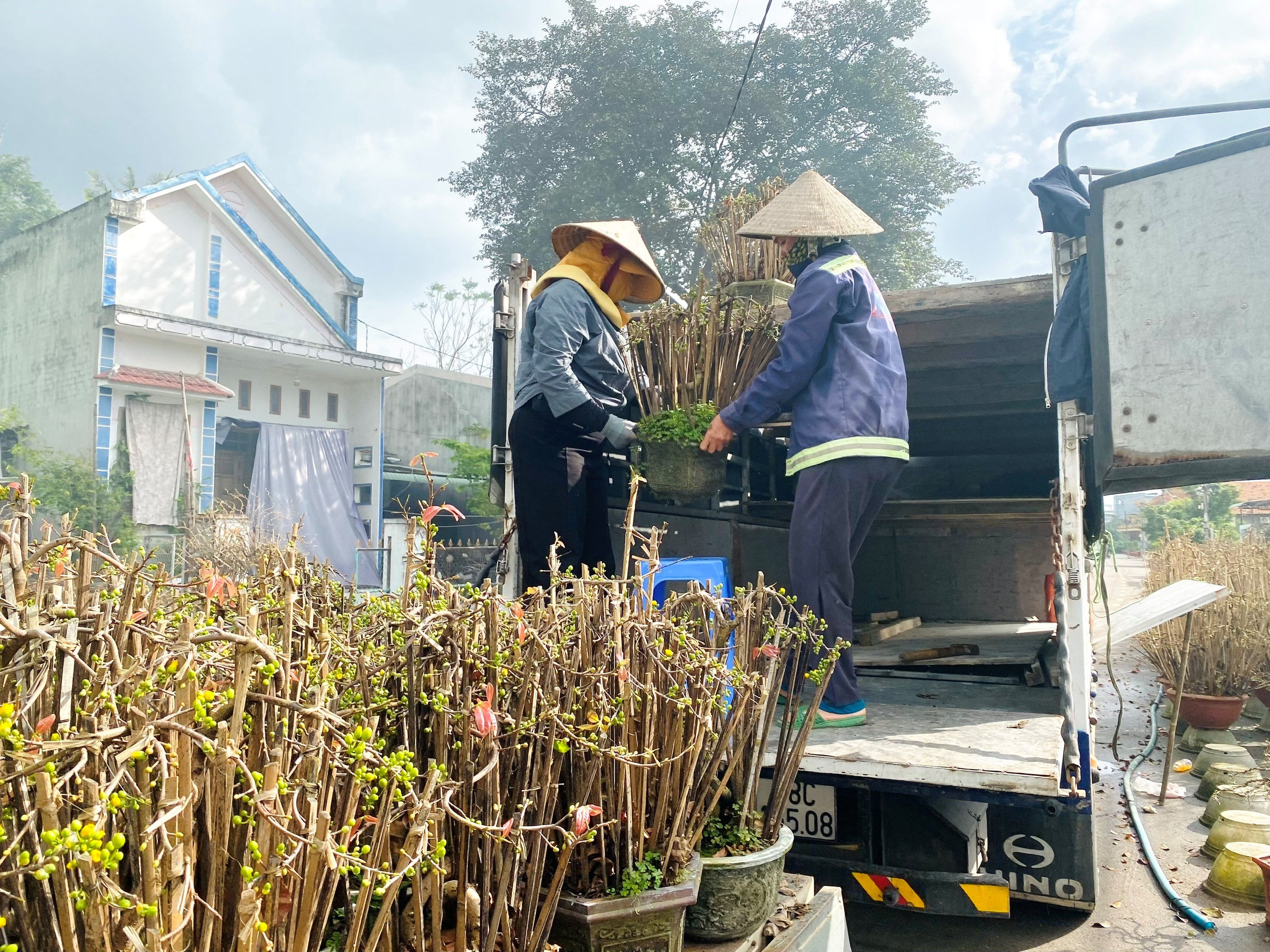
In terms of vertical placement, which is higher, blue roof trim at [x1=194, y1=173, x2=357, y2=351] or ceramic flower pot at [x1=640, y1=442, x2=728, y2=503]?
blue roof trim at [x1=194, y1=173, x2=357, y2=351]

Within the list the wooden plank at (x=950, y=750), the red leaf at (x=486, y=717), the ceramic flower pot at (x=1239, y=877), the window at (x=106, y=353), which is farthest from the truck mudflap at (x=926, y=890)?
the window at (x=106, y=353)

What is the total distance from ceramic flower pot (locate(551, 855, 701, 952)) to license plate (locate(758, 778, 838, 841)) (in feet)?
4.12

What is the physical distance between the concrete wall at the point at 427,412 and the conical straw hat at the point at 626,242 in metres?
20.8

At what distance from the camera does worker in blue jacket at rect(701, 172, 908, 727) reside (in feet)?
11.7

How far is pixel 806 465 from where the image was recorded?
366 centimetres

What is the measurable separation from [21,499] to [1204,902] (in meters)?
4.90

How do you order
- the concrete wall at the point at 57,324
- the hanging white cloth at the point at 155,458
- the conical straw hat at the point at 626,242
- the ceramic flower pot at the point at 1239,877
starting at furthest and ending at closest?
the concrete wall at the point at 57,324 < the hanging white cloth at the point at 155,458 < the conical straw hat at the point at 626,242 < the ceramic flower pot at the point at 1239,877

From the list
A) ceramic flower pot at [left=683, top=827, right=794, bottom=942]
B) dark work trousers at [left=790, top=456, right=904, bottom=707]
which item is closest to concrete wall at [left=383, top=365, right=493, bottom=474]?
dark work trousers at [left=790, top=456, right=904, bottom=707]

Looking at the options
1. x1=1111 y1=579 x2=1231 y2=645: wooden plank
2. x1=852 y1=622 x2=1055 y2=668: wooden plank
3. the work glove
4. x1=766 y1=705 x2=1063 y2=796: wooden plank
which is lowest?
x1=766 y1=705 x2=1063 y2=796: wooden plank

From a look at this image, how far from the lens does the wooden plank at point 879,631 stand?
5414mm

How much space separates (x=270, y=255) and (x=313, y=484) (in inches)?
205

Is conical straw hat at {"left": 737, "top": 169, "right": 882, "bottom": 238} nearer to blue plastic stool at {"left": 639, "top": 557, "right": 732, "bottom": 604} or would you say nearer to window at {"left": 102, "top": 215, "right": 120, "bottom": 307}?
blue plastic stool at {"left": 639, "top": 557, "right": 732, "bottom": 604}

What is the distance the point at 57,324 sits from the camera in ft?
62.0

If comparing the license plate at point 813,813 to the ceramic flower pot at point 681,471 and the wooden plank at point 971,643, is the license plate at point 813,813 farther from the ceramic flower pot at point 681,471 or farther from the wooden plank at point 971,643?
the ceramic flower pot at point 681,471
